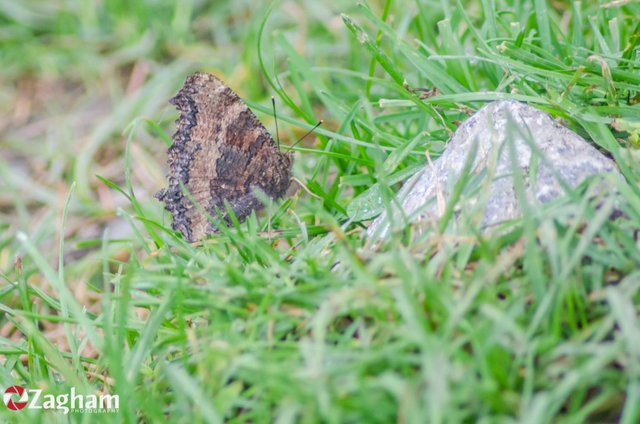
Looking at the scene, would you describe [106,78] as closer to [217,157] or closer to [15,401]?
[217,157]

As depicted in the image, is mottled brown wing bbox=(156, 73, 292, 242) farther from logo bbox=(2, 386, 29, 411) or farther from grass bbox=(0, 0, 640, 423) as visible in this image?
logo bbox=(2, 386, 29, 411)

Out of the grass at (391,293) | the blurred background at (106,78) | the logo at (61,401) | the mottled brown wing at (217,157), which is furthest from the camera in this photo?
the blurred background at (106,78)

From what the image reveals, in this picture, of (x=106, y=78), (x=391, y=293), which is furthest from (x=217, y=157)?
(x=106, y=78)

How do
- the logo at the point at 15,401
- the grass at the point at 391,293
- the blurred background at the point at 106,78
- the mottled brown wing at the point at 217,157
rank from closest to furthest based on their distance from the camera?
1. the grass at the point at 391,293
2. the logo at the point at 15,401
3. the mottled brown wing at the point at 217,157
4. the blurred background at the point at 106,78

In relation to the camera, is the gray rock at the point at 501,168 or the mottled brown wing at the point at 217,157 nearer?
the gray rock at the point at 501,168

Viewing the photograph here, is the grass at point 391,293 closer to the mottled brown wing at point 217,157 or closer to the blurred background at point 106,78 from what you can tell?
the mottled brown wing at point 217,157

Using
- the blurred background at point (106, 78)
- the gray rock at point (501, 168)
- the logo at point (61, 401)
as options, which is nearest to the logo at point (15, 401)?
the logo at point (61, 401)
